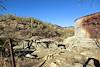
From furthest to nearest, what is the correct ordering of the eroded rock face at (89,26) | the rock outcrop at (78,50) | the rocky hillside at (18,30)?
the rocky hillside at (18,30), the eroded rock face at (89,26), the rock outcrop at (78,50)

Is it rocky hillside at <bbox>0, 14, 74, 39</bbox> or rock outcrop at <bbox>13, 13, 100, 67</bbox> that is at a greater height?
rocky hillside at <bbox>0, 14, 74, 39</bbox>

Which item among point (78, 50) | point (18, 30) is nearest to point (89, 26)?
point (78, 50)

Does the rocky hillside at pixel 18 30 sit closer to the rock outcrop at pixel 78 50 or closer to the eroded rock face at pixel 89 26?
the rock outcrop at pixel 78 50

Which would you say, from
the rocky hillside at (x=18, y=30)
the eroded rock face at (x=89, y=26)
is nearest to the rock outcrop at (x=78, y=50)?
the eroded rock face at (x=89, y=26)

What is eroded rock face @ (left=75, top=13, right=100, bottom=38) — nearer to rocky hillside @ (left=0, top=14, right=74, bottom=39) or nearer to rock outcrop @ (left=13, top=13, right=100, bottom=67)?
rock outcrop @ (left=13, top=13, right=100, bottom=67)

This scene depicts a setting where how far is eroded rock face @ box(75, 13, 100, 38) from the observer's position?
9.16m

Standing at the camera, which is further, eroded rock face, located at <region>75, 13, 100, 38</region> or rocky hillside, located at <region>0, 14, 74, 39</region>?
rocky hillside, located at <region>0, 14, 74, 39</region>

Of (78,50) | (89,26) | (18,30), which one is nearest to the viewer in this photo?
(78,50)

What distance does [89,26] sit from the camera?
368 inches

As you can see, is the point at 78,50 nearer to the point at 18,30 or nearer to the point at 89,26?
the point at 89,26

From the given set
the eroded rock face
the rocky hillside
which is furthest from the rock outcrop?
the rocky hillside

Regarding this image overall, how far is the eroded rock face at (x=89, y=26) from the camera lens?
916cm

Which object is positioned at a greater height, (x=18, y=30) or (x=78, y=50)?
(x=18, y=30)

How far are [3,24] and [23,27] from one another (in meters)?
1.34
